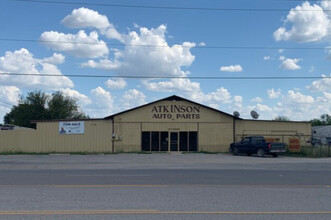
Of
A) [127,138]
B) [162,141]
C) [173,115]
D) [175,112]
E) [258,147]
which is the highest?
[175,112]

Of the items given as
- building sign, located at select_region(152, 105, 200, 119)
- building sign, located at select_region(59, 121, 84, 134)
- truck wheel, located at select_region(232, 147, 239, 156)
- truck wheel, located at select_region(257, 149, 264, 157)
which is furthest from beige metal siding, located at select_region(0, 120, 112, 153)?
truck wheel, located at select_region(257, 149, 264, 157)

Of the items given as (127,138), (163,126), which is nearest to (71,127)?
(127,138)

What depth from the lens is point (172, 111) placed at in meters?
38.4

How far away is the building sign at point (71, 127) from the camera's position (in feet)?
123

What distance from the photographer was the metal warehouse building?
3741 cm

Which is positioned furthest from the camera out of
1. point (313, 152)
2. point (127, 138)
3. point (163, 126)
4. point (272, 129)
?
point (272, 129)

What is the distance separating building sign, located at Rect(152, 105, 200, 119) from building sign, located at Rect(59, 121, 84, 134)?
6708 millimetres

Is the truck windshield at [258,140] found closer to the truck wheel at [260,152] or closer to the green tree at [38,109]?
the truck wheel at [260,152]

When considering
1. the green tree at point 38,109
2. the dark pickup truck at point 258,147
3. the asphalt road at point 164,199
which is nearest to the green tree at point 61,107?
the green tree at point 38,109

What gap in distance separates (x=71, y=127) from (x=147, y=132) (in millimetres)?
6942

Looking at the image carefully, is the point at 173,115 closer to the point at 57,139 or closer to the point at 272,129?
the point at 272,129

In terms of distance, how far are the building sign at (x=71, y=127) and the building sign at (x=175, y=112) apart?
671 cm

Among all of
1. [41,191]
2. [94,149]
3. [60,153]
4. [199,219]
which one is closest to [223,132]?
[94,149]

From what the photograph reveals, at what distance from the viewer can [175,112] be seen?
3841 centimetres
